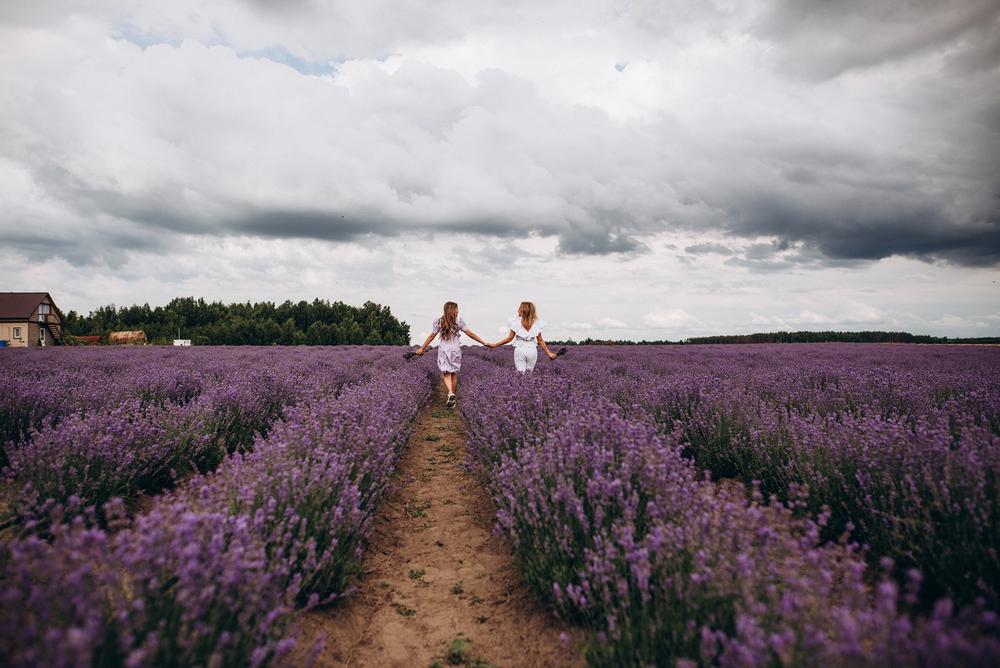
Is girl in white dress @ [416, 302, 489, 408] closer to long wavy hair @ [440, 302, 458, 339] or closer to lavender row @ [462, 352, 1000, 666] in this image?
long wavy hair @ [440, 302, 458, 339]

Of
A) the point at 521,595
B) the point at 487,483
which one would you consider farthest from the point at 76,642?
the point at 487,483

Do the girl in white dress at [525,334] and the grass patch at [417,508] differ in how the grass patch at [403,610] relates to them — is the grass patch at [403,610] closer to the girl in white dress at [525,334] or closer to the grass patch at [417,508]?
the grass patch at [417,508]

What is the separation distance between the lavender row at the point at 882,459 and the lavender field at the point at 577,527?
2 cm

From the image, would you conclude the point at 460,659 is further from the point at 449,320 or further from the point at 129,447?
the point at 449,320

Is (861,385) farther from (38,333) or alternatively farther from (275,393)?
(38,333)

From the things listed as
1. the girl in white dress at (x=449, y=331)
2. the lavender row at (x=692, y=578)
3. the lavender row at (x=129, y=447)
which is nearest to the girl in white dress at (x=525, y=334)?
the girl in white dress at (x=449, y=331)

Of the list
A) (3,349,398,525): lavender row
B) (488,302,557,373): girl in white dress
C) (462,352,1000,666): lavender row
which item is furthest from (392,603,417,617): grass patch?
(488,302,557,373): girl in white dress

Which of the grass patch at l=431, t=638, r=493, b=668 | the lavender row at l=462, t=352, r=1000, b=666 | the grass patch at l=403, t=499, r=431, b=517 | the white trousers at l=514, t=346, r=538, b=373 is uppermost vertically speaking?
the white trousers at l=514, t=346, r=538, b=373

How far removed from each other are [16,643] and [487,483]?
120 inches

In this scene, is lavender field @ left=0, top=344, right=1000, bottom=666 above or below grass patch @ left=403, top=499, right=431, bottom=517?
above

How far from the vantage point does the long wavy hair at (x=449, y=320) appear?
777cm

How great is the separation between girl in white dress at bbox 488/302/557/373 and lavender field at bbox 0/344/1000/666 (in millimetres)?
1693

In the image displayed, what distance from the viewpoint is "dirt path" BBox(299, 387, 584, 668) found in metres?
2.13

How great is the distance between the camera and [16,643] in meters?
1.17
